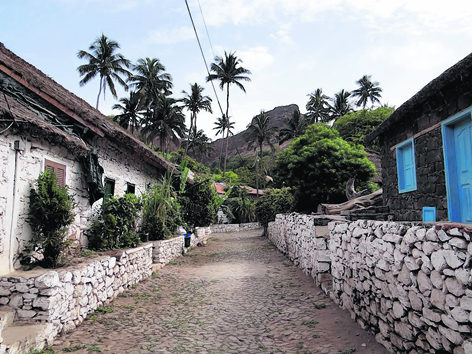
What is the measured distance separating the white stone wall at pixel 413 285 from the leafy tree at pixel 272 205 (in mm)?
15876

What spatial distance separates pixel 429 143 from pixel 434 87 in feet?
3.82

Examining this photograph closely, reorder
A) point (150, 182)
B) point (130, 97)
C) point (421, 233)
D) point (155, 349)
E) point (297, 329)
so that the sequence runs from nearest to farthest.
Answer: point (421, 233) → point (155, 349) → point (297, 329) → point (150, 182) → point (130, 97)

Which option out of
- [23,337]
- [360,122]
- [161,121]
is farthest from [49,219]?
[161,121]

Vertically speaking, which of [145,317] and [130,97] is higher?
[130,97]

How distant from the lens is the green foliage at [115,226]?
7484mm

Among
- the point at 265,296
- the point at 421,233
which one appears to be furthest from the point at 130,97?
the point at 421,233

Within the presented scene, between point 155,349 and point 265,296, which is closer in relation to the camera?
point 155,349

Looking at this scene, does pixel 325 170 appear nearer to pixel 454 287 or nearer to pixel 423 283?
pixel 423 283

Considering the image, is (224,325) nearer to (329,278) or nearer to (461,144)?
(329,278)

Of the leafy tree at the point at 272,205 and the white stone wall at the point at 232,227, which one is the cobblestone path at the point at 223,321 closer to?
the leafy tree at the point at 272,205

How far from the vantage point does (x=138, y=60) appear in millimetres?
39844

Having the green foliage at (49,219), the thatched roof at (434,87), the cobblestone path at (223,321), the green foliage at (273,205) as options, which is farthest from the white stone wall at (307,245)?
the green foliage at (273,205)

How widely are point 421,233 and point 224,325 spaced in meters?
3.31

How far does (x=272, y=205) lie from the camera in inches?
832
